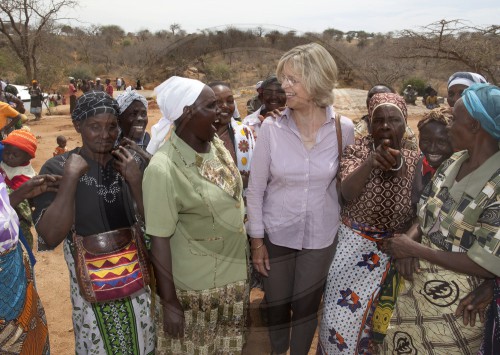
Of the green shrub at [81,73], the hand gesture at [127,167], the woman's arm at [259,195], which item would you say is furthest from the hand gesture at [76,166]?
the green shrub at [81,73]

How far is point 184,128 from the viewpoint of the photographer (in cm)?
202

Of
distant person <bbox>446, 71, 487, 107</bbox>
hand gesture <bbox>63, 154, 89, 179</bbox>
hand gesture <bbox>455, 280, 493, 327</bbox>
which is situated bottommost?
hand gesture <bbox>455, 280, 493, 327</bbox>

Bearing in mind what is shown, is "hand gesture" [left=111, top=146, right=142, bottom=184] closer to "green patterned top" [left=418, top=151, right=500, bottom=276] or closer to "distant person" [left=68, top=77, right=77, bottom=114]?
"green patterned top" [left=418, top=151, right=500, bottom=276]

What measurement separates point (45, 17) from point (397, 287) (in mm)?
18937

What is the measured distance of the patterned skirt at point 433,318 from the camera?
1.92m

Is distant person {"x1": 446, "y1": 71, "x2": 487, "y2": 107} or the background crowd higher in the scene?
distant person {"x1": 446, "y1": 71, "x2": 487, "y2": 107}

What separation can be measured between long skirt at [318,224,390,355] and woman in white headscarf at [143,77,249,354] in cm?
56

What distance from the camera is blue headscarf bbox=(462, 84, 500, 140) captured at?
5.64 feet

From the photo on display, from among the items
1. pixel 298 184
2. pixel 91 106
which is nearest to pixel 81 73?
pixel 91 106

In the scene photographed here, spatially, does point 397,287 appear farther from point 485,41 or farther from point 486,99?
point 485,41

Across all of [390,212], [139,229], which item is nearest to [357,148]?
[390,212]

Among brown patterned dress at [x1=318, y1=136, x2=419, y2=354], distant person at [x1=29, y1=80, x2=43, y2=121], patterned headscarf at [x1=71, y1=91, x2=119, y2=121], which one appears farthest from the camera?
distant person at [x1=29, y1=80, x2=43, y2=121]

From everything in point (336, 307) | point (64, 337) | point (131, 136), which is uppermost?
point (131, 136)

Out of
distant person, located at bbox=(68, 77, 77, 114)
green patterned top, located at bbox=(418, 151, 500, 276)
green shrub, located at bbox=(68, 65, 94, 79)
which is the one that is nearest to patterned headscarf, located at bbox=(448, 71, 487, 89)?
green patterned top, located at bbox=(418, 151, 500, 276)
